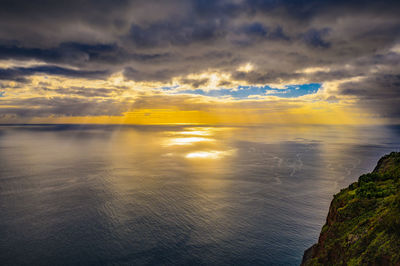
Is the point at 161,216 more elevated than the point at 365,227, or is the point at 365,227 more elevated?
the point at 365,227

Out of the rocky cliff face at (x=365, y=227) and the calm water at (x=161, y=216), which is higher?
the rocky cliff face at (x=365, y=227)

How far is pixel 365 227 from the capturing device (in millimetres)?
15016

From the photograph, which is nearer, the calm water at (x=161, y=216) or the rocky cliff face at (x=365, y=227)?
the rocky cliff face at (x=365, y=227)

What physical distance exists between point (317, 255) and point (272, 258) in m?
12.4

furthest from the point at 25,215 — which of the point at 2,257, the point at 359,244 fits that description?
the point at 359,244

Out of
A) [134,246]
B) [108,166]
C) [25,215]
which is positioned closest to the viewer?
[134,246]

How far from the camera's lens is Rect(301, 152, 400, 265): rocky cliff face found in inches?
506

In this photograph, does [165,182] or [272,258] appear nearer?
[272,258]

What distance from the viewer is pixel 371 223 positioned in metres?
14.8

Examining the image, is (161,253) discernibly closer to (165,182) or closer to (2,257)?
(2,257)

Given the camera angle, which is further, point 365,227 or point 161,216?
point 161,216

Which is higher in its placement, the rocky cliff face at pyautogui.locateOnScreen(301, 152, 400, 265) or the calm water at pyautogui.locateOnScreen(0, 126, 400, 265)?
the rocky cliff face at pyautogui.locateOnScreen(301, 152, 400, 265)

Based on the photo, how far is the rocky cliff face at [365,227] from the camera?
1285 centimetres

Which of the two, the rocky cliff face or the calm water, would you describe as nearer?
the rocky cliff face
